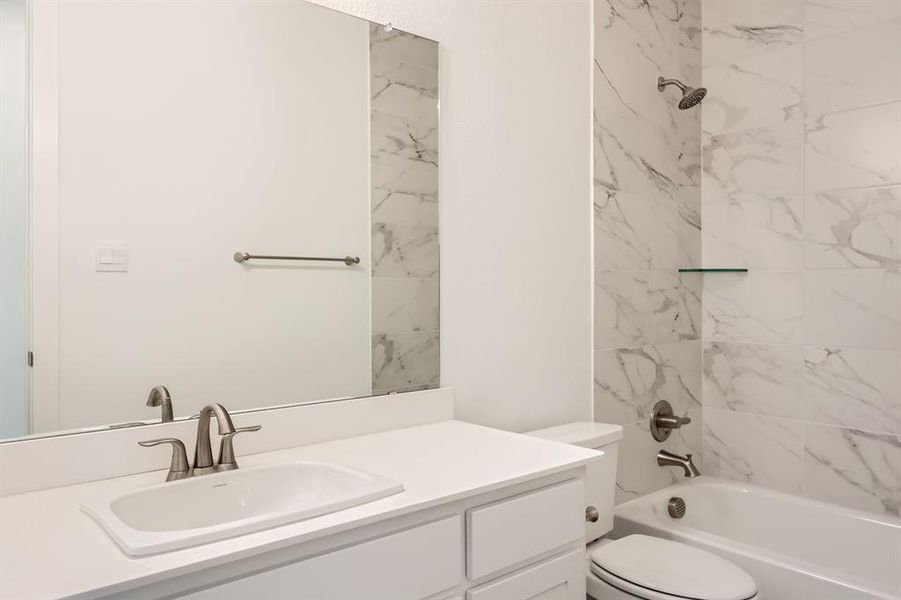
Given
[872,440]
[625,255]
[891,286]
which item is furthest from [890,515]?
[625,255]

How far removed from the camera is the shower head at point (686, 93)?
7.84ft

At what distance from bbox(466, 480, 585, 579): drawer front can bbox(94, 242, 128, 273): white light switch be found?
838mm

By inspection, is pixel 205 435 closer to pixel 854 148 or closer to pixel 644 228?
pixel 644 228

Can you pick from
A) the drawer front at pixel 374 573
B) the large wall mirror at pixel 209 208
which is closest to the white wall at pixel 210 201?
the large wall mirror at pixel 209 208

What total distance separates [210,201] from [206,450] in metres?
0.53

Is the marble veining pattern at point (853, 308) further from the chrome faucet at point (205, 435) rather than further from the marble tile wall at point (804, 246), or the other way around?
the chrome faucet at point (205, 435)

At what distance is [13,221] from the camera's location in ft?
3.71

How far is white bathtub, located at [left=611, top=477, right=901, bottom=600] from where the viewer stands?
1758 mm

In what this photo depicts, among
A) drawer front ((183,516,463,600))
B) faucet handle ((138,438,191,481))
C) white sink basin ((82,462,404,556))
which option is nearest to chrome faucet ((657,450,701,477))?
drawer front ((183,516,463,600))

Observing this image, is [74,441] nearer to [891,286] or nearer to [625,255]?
[625,255]

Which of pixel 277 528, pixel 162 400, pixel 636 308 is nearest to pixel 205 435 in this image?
pixel 162 400

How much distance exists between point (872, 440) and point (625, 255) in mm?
1079

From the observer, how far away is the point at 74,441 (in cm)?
119

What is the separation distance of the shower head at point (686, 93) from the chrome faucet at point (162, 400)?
6.90ft
